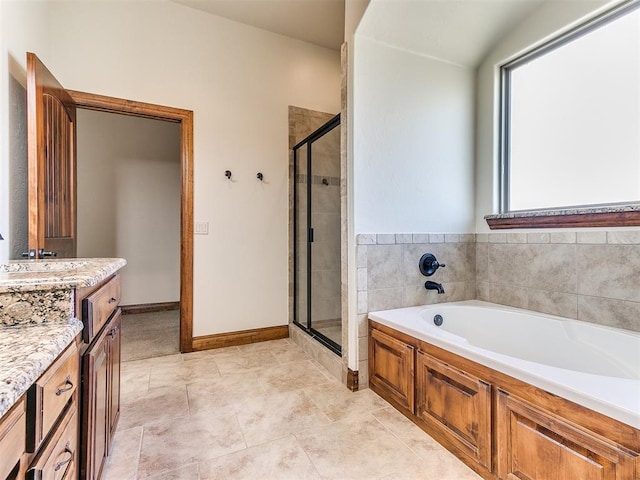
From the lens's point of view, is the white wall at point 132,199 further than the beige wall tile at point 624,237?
Yes

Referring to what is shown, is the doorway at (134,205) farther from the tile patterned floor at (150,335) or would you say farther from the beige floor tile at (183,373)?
the beige floor tile at (183,373)

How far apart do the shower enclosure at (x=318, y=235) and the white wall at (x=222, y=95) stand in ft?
0.52

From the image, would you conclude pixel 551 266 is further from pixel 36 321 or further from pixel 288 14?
pixel 288 14

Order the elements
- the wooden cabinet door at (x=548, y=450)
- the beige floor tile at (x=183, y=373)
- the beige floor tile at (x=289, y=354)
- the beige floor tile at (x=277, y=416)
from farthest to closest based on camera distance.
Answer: the beige floor tile at (x=289, y=354), the beige floor tile at (x=183, y=373), the beige floor tile at (x=277, y=416), the wooden cabinet door at (x=548, y=450)

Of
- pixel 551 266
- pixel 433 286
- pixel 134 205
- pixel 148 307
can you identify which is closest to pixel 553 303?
pixel 551 266

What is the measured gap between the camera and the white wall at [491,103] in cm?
228

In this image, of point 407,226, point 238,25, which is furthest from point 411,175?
point 238,25

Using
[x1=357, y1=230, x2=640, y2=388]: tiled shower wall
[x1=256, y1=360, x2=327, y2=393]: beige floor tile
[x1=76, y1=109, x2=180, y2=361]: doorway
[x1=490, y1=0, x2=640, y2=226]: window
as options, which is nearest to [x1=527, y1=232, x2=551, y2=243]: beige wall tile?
[x1=357, y1=230, x2=640, y2=388]: tiled shower wall

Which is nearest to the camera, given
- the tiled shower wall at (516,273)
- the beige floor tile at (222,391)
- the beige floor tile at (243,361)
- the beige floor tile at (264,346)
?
the tiled shower wall at (516,273)

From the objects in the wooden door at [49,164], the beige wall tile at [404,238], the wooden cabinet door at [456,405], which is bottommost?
the wooden cabinet door at [456,405]

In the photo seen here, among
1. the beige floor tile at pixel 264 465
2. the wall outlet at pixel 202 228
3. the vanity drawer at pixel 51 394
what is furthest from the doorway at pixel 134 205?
the vanity drawer at pixel 51 394

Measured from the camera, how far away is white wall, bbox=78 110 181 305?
3.93 meters

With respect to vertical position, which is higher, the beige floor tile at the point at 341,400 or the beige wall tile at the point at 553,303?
the beige wall tile at the point at 553,303

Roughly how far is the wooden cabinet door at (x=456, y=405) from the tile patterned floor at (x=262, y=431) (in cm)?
10
